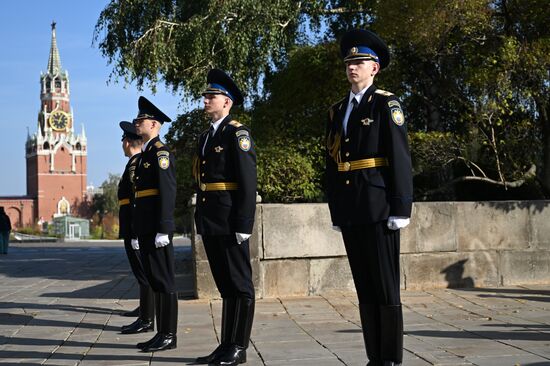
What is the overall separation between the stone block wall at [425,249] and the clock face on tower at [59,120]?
415 feet

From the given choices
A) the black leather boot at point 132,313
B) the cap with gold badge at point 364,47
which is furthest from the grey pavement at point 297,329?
the cap with gold badge at point 364,47

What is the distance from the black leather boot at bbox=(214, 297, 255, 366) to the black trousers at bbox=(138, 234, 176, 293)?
3.17 feet

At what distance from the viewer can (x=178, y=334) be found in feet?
22.4

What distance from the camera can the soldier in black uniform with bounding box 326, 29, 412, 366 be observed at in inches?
173

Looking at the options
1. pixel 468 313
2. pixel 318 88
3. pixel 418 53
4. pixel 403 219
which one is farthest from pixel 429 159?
pixel 403 219

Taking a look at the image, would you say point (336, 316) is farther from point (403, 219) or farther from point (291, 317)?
point (403, 219)

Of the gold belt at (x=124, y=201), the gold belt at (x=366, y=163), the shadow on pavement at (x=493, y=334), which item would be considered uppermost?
the gold belt at (x=366, y=163)

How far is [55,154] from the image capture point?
126 metres

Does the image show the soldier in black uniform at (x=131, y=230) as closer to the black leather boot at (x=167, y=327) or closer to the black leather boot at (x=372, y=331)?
the black leather boot at (x=167, y=327)

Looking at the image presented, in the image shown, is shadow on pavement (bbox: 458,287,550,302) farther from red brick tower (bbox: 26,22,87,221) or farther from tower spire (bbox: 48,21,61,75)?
tower spire (bbox: 48,21,61,75)

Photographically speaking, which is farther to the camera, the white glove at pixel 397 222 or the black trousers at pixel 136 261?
the black trousers at pixel 136 261

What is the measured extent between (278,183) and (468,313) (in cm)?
520

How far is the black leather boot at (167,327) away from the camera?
5984 millimetres

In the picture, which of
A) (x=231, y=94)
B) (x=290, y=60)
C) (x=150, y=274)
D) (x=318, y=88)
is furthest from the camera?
(x=290, y=60)
